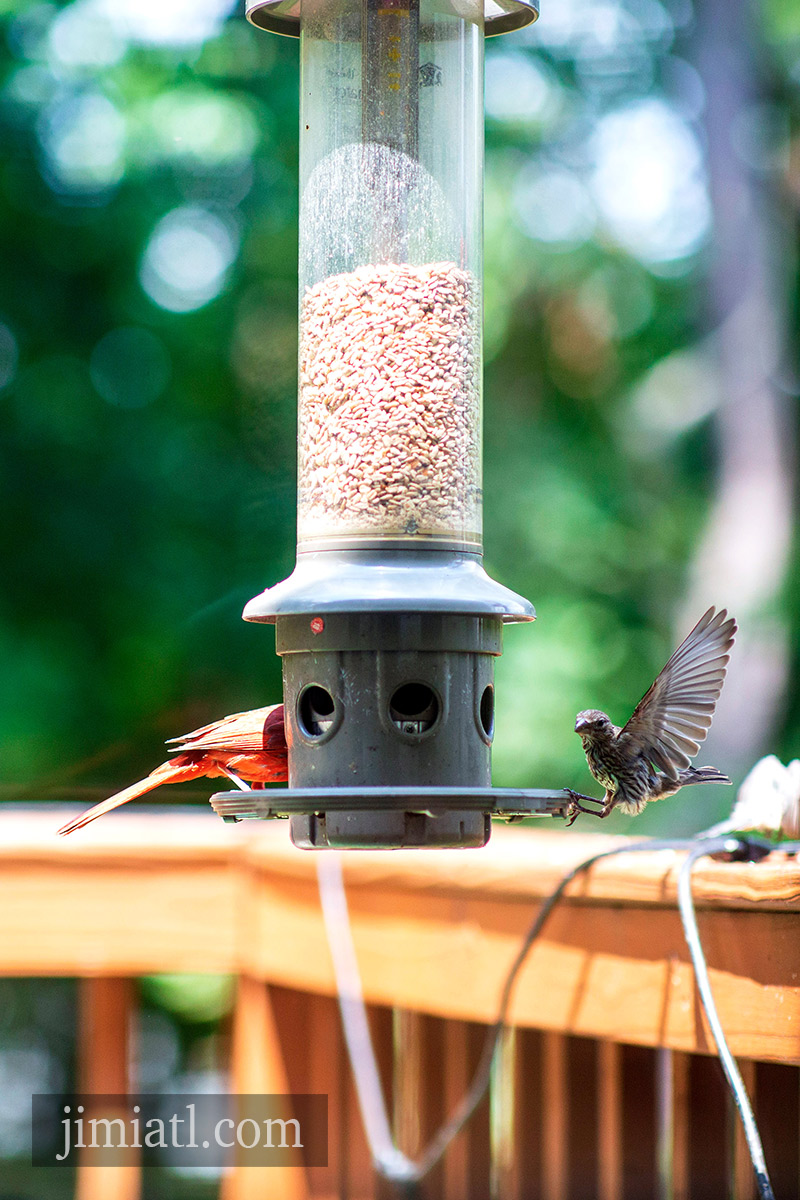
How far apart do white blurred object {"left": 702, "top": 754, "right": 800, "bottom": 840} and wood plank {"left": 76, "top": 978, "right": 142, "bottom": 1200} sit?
5.79 ft

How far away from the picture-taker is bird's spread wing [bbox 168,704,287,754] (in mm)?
2410

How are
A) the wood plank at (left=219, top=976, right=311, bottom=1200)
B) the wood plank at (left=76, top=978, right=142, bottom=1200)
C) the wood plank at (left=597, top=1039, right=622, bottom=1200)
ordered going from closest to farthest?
the wood plank at (left=597, top=1039, right=622, bottom=1200)
the wood plank at (left=219, top=976, right=311, bottom=1200)
the wood plank at (left=76, top=978, right=142, bottom=1200)

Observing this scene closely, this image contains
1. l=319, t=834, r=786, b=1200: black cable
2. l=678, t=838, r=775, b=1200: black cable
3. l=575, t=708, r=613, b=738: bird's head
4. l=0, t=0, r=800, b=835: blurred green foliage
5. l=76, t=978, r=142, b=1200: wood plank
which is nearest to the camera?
l=678, t=838, r=775, b=1200: black cable

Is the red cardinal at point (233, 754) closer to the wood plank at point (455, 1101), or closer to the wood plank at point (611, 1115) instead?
the wood plank at point (611, 1115)

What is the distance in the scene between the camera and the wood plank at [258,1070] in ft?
11.2

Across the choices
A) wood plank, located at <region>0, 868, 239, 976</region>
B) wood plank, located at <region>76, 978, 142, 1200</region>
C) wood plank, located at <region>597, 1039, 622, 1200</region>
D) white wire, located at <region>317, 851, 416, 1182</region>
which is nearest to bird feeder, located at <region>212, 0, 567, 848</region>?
wood plank, located at <region>597, 1039, 622, 1200</region>

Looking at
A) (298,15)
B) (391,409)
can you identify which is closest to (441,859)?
(391,409)

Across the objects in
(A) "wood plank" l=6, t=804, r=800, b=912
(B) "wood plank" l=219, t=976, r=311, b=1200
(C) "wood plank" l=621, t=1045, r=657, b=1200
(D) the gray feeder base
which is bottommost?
(B) "wood plank" l=219, t=976, r=311, b=1200

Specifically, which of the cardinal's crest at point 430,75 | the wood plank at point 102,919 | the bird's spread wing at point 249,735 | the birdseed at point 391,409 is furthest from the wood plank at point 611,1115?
the cardinal's crest at point 430,75

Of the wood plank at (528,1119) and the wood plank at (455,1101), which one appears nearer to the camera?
the wood plank at (528,1119)

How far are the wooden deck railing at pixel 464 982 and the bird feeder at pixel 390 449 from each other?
38 centimetres

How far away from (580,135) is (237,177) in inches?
86.8

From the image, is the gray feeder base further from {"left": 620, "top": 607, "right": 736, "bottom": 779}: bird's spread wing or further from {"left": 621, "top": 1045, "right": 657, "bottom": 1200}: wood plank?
{"left": 621, "top": 1045, "right": 657, "bottom": 1200}: wood plank

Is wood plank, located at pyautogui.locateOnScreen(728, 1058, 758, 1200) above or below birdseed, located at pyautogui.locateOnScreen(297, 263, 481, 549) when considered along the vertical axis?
below
